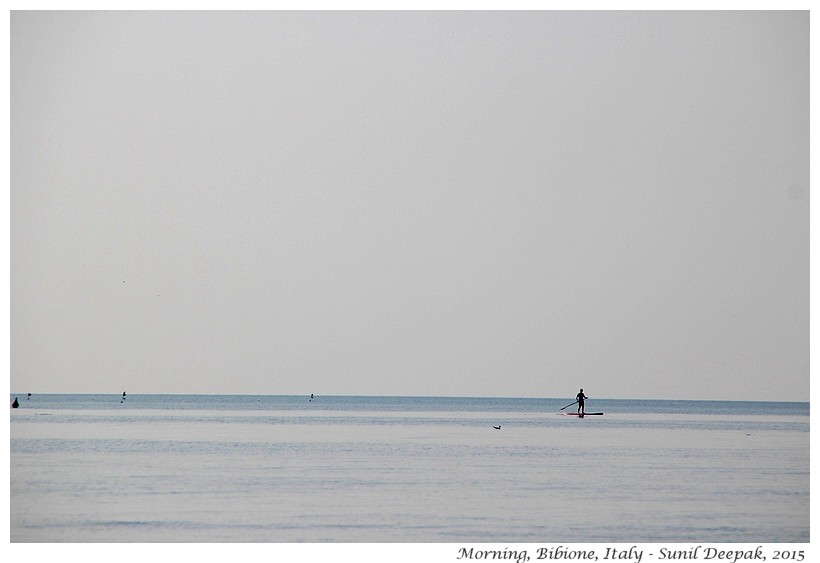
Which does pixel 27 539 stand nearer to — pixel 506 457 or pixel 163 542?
pixel 163 542

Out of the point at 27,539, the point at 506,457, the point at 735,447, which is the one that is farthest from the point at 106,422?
the point at 27,539

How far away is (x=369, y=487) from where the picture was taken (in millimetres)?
17766

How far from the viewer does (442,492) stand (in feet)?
56.8

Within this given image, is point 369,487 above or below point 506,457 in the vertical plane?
below

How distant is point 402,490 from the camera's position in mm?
17438

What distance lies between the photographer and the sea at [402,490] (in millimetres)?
14117

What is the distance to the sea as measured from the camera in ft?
46.3

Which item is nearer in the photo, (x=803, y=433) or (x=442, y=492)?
(x=442, y=492)
